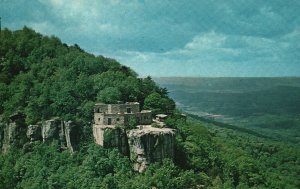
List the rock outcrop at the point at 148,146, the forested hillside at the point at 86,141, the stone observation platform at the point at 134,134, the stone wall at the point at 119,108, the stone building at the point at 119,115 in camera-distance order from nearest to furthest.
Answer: the rock outcrop at the point at 148,146 < the stone observation platform at the point at 134,134 < the forested hillside at the point at 86,141 < the stone building at the point at 119,115 < the stone wall at the point at 119,108

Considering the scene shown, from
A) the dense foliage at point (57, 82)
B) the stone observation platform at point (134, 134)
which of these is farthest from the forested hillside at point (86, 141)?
the stone observation platform at point (134, 134)

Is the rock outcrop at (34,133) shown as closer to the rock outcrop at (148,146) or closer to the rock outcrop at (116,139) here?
the rock outcrop at (116,139)

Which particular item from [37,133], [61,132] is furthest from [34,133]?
[61,132]

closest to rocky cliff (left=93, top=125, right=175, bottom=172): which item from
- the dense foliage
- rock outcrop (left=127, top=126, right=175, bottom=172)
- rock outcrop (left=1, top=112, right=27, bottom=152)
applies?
rock outcrop (left=127, top=126, right=175, bottom=172)

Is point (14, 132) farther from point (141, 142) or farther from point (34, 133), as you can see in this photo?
point (141, 142)

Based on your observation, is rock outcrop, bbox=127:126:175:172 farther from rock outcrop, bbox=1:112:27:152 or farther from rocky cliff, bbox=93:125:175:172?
rock outcrop, bbox=1:112:27:152

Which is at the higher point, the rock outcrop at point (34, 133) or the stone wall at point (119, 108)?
the stone wall at point (119, 108)
